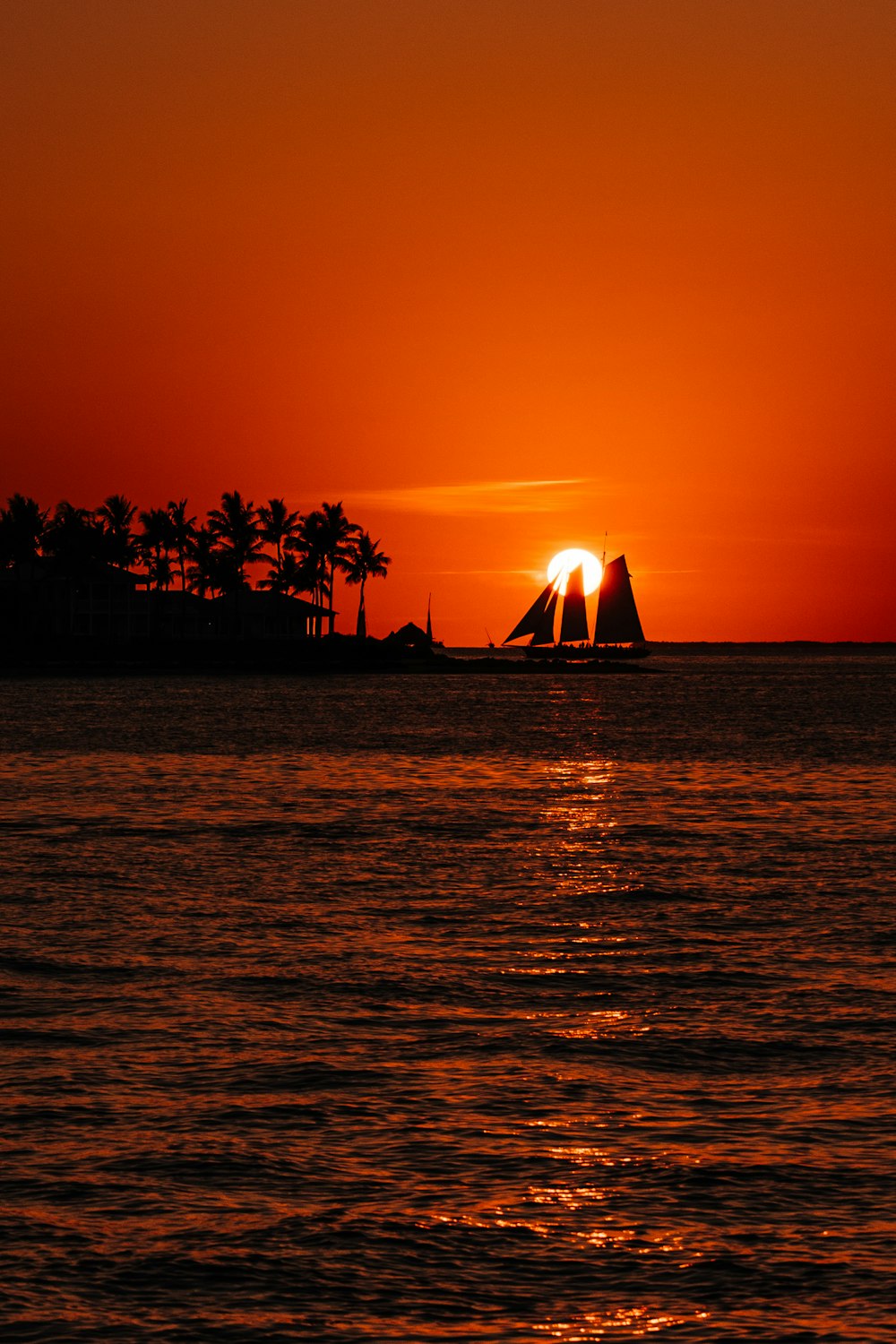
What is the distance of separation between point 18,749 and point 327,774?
17088 mm

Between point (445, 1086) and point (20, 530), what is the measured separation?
524 ft

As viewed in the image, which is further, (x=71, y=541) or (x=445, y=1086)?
(x=71, y=541)

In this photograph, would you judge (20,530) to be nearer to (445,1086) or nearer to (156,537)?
(156,537)

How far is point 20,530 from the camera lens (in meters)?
166

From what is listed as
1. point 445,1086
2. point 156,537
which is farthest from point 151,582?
point 445,1086

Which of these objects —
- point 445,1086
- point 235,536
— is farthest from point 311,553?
point 445,1086

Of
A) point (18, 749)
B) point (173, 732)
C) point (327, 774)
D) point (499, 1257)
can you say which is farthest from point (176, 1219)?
point (173, 732)

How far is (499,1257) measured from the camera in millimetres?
9758

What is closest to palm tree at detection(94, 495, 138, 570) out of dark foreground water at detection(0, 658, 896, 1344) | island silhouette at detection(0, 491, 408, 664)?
island silhouette at detection(0, 491, 408, 664)

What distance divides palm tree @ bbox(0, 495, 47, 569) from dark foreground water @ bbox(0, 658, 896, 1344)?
13498 centimetres

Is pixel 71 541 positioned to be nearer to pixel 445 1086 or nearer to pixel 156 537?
pixel 156 537

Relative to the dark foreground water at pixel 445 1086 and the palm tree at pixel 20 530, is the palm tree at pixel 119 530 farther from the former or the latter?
the dark foreground water at pixel 445 1086

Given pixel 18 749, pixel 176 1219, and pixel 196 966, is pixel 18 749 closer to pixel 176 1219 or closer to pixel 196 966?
pixel 196 966

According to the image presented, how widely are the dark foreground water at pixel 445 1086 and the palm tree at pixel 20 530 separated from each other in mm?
134985
